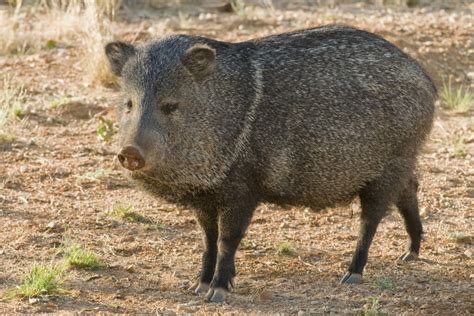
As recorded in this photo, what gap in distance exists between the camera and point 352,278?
523 centimetres

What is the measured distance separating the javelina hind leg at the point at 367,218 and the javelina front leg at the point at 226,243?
0.69m

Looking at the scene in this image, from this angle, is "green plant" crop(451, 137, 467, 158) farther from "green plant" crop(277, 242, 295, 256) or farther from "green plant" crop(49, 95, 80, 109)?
"green plant" crop(49, 95, 80, 109)

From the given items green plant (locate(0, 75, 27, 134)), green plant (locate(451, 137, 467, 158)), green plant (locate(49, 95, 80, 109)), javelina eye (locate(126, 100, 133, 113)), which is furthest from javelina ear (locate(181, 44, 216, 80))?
green plant (locate(49, 95, 80, 109))

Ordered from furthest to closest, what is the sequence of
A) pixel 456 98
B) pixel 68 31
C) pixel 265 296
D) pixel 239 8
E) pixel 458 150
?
pixel 239 8
pixel 68 31
pixel 456 98
pixel 458 150
pixel 265 296

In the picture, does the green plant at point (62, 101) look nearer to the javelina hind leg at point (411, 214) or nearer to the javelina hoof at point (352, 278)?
the javelina hind leg at point (411, 214)

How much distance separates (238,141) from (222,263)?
61 centimetres

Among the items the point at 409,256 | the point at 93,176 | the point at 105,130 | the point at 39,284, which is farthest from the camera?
the point at 105,130

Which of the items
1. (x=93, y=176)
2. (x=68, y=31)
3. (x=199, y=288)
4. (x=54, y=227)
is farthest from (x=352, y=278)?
(x=68, y=31)

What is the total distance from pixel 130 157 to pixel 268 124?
2.86 ft

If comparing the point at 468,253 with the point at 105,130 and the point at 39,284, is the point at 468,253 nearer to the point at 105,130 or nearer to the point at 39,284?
the point at 39,284

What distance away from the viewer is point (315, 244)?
5895 millimetres

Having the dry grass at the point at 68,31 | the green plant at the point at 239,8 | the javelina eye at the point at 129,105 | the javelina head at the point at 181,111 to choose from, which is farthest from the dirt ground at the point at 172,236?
the green plant at the point at 239,8

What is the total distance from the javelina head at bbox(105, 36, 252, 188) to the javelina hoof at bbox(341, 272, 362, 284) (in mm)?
932

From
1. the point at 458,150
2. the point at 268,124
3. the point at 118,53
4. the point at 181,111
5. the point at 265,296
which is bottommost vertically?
the point at 458,150
